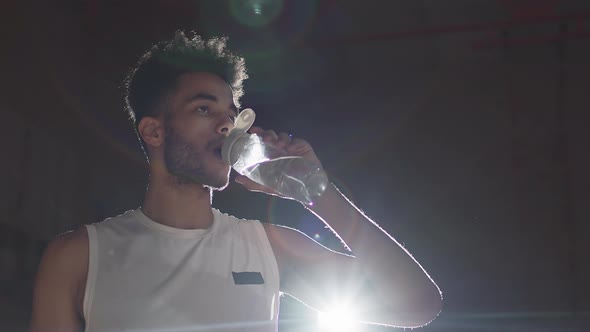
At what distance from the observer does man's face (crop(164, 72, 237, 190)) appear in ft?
4.02

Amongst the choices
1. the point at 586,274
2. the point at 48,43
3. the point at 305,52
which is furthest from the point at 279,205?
the point at 586,274

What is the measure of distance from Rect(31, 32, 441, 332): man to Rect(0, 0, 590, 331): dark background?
2.79m

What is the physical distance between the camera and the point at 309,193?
3.61ft

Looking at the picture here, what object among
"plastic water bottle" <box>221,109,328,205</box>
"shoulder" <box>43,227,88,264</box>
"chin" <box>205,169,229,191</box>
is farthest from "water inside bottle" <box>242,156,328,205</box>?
Result: "shoulder" <box>43,227,88,264</box>

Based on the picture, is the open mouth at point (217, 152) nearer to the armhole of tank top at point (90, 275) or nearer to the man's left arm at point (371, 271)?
the man's left arm at point (371, 271)

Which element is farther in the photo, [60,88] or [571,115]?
→ [571,115]

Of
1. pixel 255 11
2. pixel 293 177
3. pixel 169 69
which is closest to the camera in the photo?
pixel 293 177

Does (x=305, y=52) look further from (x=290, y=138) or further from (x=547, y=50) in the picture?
(x=290, y=138)

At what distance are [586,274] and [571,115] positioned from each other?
51.4 inches

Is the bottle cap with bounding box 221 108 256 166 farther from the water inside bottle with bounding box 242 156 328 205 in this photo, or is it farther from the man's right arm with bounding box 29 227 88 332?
the man's right arm with bounding box 29 227 88 332

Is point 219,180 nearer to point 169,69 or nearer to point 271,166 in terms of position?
point 271,166

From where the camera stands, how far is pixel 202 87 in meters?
1.37

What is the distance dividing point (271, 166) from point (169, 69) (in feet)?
1.58

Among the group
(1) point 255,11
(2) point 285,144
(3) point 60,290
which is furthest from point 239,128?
(1) point 255,11
